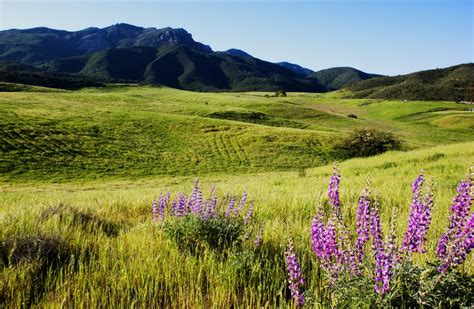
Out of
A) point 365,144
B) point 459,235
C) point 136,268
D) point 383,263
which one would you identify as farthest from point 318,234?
point 365,144

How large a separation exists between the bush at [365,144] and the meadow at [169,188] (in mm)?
2373

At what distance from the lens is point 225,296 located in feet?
11.2

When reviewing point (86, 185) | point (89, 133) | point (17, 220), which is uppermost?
point (17, 220)

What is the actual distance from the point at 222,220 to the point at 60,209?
3264 millimetres

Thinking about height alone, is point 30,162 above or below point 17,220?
below

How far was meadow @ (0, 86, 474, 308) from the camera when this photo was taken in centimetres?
361

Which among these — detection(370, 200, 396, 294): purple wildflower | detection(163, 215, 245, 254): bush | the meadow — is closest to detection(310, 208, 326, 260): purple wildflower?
the meadow

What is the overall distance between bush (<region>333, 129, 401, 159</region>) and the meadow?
2.37 meters

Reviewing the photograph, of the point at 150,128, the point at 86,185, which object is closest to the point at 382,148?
the point at 150,128

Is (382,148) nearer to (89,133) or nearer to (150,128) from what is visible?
(150,128)

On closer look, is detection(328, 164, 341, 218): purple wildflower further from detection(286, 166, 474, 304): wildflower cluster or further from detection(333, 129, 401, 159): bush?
detection(333, 129, 401, 159): bush

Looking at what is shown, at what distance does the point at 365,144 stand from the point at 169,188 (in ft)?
136

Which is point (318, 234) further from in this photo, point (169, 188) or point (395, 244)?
point (169, 188)

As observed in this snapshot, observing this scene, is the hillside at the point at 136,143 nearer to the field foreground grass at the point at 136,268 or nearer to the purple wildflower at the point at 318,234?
the field foreground grass at the point at 136,268
